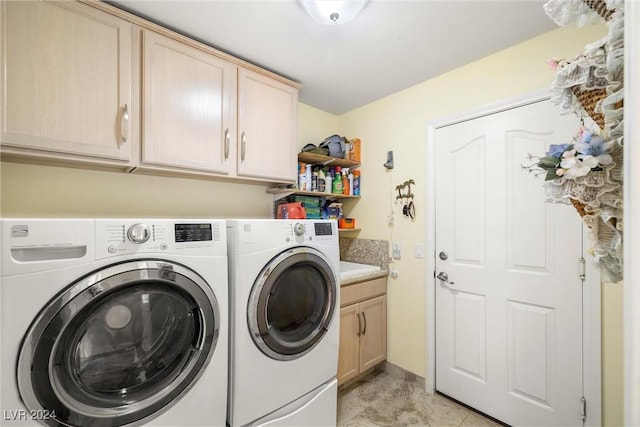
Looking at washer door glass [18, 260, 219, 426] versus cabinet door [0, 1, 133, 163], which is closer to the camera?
washer door glass [18, 260, 219, 426]

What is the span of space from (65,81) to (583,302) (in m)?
2.82

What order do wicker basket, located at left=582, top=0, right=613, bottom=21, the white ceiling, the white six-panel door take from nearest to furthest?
wicker basket, located at left=582, top=0, right=613, bottom=21 → the white ceiling → the white six-panel door

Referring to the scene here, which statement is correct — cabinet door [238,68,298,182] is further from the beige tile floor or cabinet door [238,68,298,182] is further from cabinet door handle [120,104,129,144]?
the beige tile floor

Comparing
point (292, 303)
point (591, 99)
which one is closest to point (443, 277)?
point (292, 303)

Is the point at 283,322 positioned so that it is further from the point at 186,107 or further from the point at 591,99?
the point at 591,99

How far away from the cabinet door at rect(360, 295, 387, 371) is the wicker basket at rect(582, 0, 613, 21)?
1931 mm

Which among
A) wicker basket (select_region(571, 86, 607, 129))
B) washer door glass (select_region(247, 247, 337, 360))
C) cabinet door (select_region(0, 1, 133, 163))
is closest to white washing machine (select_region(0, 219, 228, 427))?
washer door glass (select_region(247, 247, 337, 360))

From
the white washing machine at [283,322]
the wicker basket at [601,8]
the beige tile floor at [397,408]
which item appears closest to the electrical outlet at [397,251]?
the white washing machine at [283,322]

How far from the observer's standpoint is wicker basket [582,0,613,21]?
64 centimetres

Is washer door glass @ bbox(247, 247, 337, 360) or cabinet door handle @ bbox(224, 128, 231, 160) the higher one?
cabinet door handle @ bbox(224, 128, 231, 160)

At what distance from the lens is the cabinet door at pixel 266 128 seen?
72.9 inches

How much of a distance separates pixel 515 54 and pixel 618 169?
5.06 feet

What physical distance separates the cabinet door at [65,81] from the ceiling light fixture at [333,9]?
0.96 meters

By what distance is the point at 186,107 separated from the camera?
1618mm
